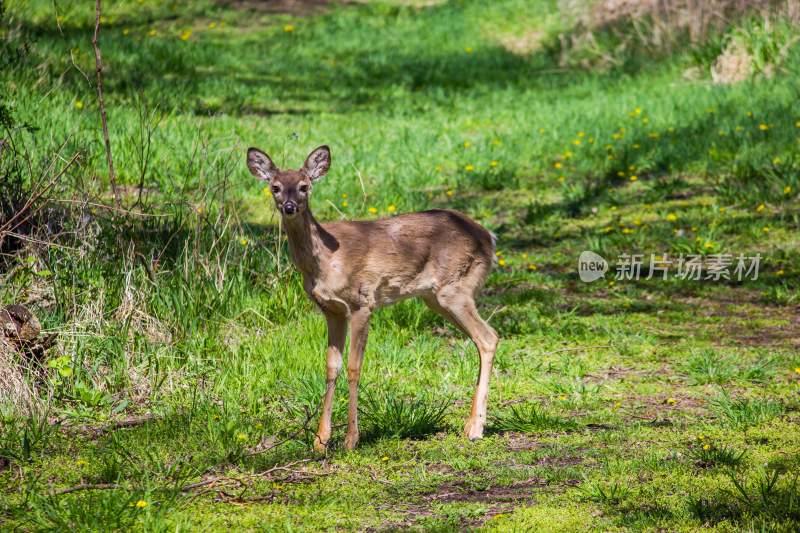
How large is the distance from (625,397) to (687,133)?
6393 millimetres

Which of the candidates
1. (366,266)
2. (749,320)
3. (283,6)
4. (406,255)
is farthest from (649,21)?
(366,266)

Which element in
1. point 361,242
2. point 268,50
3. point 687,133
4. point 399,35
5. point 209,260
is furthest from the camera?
point 399,35

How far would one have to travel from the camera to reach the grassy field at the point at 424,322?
17.5ft

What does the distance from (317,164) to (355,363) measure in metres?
1.13

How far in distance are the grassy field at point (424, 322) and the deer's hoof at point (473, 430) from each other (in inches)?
2.4

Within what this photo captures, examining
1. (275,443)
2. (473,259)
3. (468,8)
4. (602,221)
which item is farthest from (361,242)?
(468,8)

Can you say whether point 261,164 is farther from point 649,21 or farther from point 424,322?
point 649,21

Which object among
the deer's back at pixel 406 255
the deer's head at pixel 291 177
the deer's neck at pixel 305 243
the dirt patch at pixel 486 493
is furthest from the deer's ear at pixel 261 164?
the dirt patch at pixel 486 493

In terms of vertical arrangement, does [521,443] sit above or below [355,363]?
below

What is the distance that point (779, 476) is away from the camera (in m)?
5.44

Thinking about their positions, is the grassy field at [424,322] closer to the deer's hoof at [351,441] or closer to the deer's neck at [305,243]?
the deer's hoof at [351,441]

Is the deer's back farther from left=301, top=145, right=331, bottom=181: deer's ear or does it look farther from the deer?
left=301, top=145, right=331, bottom=181: deer's ear

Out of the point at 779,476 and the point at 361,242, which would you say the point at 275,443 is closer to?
the point at 361,242

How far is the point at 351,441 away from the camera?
601cm
